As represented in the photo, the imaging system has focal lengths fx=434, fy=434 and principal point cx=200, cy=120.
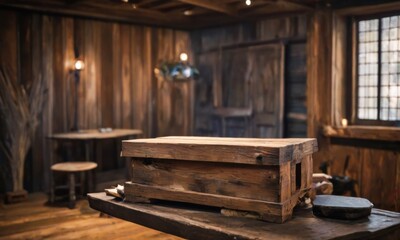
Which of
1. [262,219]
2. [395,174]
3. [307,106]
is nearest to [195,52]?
[307,106]

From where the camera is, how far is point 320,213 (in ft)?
7.67

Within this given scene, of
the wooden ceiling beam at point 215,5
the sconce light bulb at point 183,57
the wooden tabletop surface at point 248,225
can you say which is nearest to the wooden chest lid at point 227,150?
the wooden tabletop surface at point 248,225

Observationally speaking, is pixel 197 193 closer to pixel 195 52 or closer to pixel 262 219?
pixel 262 219

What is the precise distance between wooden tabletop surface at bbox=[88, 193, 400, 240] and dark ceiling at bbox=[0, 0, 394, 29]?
13.5 feet

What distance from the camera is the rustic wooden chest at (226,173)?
7.26 feet

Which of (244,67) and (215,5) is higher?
(215,5)

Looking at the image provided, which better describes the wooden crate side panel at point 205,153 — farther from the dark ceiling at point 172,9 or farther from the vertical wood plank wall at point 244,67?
the vertical wood plank wall at point 244,67

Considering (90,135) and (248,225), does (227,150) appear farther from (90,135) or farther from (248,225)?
(90,135)

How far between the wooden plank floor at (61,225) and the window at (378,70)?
10.9 ft

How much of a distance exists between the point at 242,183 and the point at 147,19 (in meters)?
5.85

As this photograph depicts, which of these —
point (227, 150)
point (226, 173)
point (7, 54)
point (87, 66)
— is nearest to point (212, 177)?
point (226, 173)

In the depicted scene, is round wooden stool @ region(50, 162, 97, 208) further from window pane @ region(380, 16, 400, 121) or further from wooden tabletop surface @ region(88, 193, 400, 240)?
window pane @ region(380, 16, 400, 121)

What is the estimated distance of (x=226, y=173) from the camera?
2.39 meters

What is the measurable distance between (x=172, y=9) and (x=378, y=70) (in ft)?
11.0
